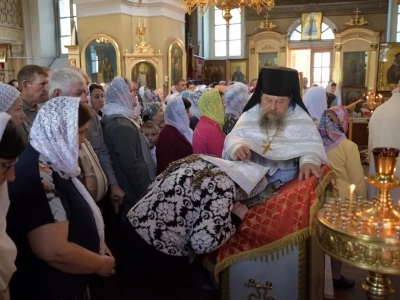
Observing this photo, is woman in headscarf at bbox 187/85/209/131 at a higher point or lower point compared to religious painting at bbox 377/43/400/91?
lower

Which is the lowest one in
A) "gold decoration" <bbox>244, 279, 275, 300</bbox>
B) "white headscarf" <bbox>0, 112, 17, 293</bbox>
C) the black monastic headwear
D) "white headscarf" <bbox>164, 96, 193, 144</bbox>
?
"gold decoration" <bbox>244, 279, 275, 300</bbox>

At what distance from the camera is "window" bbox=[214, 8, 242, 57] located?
15864mm

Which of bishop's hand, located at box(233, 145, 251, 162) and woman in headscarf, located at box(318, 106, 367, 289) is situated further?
woman in headscarf, located at box(318, 106, 367, 289)

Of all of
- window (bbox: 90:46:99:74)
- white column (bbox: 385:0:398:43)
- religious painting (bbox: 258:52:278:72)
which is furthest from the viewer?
religious painting (bbox: 258:52:278:72)

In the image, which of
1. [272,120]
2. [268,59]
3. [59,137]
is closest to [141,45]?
[268,59]

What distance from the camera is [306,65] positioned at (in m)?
15.1

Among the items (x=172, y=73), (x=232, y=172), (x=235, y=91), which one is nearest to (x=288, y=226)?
(x=232, y=172)

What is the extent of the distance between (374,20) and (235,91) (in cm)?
1188

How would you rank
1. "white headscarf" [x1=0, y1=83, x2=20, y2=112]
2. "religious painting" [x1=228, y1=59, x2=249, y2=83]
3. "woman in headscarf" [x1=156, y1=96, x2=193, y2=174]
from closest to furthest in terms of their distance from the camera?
"white headscarf" [x1=0, y1=83, x2=20, y2=112] < "woman in headscarf" [x1=156, y1=96, x2=193, y2=174] < "religious painting" [x1=228, y1=59, x2=249, y2=83]

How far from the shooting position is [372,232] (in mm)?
1353

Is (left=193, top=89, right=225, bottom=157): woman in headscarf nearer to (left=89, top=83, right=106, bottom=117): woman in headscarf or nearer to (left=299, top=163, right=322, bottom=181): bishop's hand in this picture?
(left=89, top=83, right=106, bottom=117): woman in headscarf

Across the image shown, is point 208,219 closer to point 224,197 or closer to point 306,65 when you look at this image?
point 224,197

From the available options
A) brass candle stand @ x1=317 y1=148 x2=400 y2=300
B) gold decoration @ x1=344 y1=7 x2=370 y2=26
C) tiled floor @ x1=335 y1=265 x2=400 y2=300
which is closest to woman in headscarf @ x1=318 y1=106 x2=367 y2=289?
tiled floor @ x1=335 y1=265 x2=400 y2=300

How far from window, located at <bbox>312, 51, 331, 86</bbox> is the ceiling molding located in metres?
1.43
